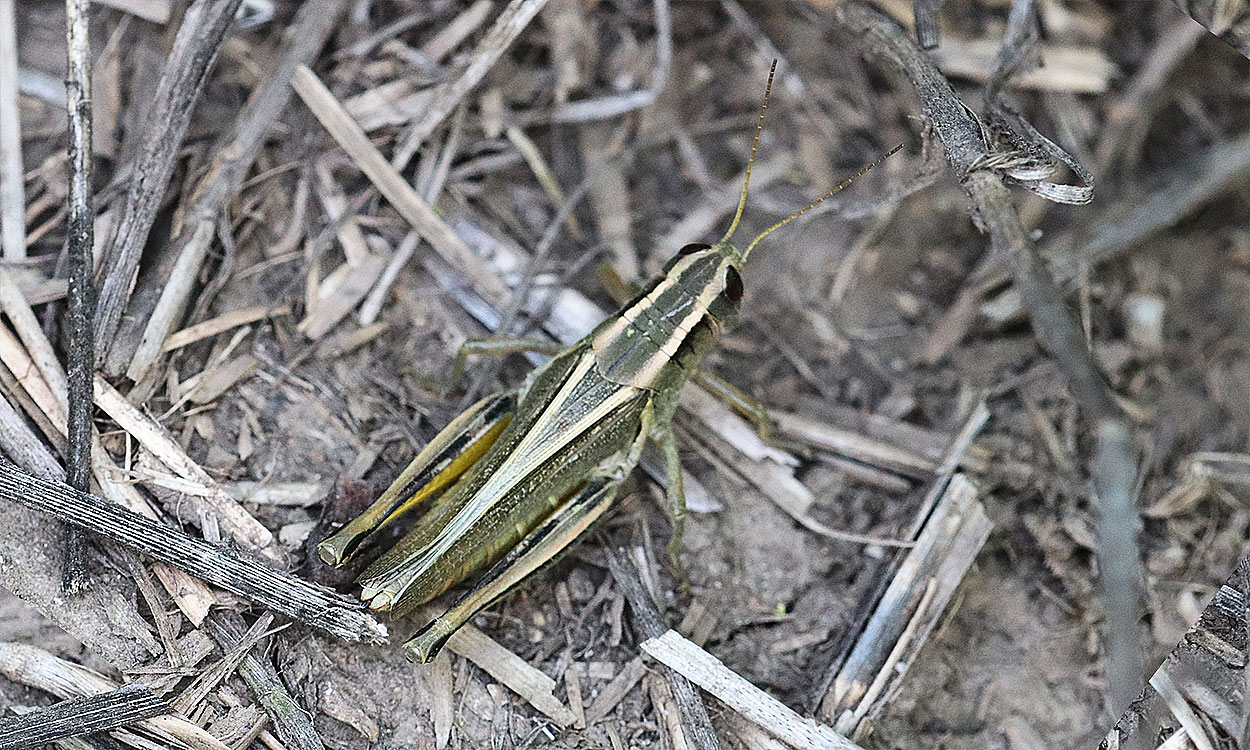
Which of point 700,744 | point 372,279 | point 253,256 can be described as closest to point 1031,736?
Result: point 700,744

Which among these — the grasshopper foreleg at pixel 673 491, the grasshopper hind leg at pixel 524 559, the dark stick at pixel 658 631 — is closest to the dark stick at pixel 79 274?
the grasshopper hind leg at pixel 524 559

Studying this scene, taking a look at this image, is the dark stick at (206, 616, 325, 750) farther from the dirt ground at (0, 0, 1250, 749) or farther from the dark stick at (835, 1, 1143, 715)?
the dark stick at (835, 1, 1143, 715)

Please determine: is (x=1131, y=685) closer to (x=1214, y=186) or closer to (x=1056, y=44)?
(x=1214, y=186)

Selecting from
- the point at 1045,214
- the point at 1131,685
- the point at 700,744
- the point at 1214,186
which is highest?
the point at 1214,186

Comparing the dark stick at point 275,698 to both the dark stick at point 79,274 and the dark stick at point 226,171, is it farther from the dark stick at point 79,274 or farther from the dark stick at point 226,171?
the dark stick at point 226,171

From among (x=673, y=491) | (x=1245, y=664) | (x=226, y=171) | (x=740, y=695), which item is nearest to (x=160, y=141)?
(x=226, y=171)
